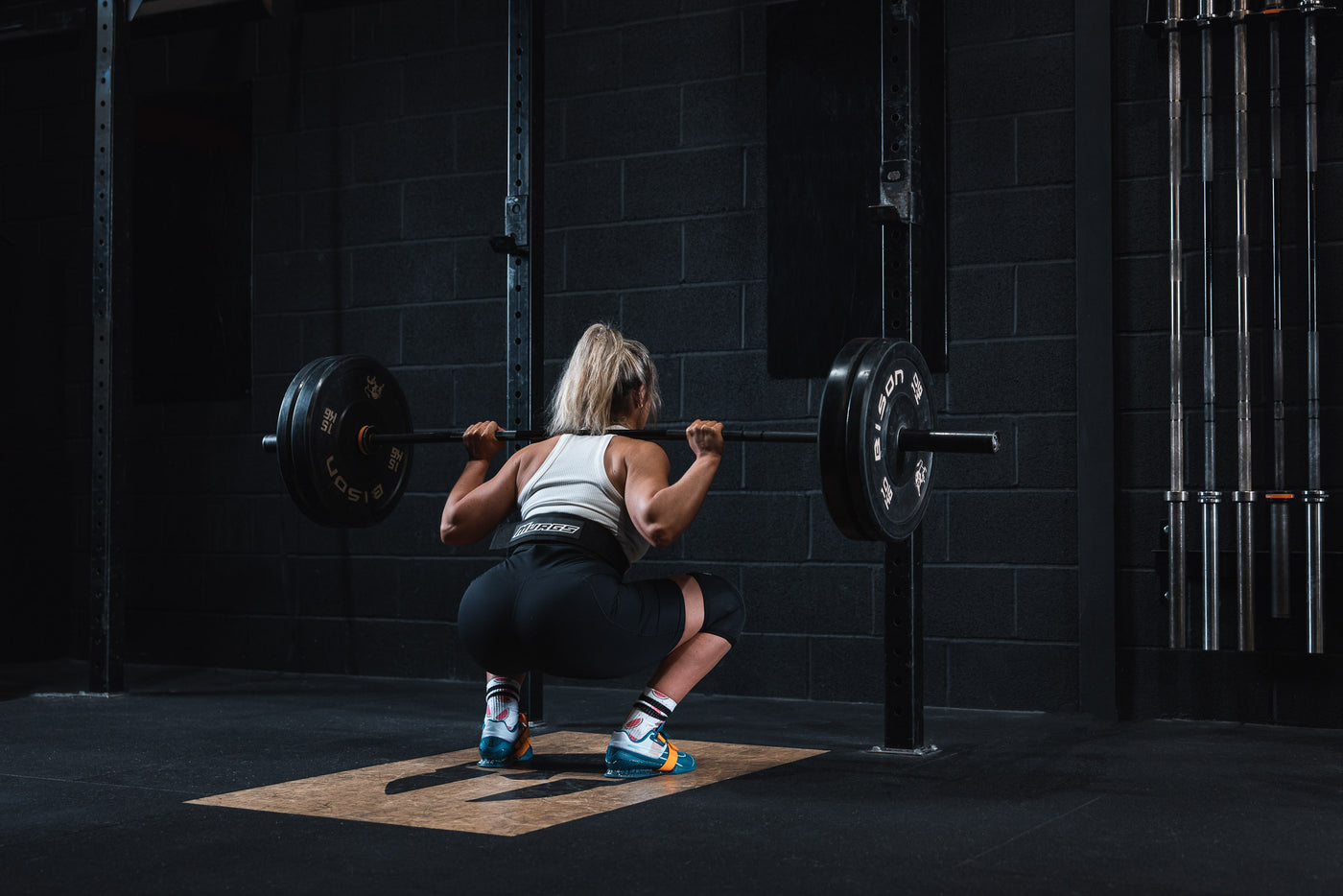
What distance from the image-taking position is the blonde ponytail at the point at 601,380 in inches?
122

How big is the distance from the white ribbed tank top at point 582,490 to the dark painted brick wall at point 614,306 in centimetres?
153

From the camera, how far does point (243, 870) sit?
2268 millimetres

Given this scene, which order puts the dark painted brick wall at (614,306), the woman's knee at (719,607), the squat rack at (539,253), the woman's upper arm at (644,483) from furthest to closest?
the dark painted brick wall at (614,306)
the squat rack at (539,253)
the woman's knee at (719,607)
the woman's upper arm at (644,483)

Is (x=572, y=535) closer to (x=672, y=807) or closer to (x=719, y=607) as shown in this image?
(x=719, y=607)

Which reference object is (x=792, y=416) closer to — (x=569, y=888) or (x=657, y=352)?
(x=657, y=352)

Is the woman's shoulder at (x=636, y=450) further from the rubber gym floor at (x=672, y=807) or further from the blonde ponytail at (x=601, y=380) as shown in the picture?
the rubber gym floor at (x=672, y=807)

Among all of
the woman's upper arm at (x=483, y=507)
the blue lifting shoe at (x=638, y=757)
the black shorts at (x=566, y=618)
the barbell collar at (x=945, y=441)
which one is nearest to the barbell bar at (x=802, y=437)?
the barbell collar at (x=945, y=441)

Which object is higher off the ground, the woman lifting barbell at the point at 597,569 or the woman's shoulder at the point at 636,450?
the woman's shoulder at the point at 636,450

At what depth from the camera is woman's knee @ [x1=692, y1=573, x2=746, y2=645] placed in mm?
3102

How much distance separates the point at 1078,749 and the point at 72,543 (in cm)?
402

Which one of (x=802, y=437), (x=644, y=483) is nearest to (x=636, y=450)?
(x=644, y=483)

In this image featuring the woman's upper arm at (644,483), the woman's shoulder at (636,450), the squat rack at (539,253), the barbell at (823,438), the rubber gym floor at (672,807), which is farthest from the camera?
the squat rack at (539,253)

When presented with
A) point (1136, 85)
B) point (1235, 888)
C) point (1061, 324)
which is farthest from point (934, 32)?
point (1235, 888)

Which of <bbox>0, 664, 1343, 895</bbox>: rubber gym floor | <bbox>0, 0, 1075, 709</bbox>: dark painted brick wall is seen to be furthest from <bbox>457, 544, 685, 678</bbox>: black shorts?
<bbox>0, 0, 1075, 709</bbox>: dark painted brick wall
